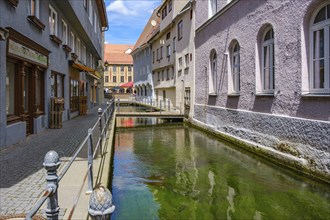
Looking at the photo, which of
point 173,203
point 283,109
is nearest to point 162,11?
point 283,109

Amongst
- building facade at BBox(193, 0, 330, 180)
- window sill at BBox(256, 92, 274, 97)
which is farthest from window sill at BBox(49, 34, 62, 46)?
window sill at BBox(256, 92, 274, 97)

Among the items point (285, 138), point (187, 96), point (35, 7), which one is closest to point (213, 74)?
point (187, 96)

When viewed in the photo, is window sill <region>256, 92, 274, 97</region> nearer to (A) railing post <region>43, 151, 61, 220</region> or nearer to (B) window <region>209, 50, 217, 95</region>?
(B) window <region>209, 50, 217, 95</region>

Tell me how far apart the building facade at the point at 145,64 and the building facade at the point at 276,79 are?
24.8m

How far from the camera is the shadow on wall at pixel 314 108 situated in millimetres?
7531

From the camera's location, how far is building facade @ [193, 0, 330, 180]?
25.9 ft

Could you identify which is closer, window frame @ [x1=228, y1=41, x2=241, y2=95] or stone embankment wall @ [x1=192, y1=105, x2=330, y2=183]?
stone embankment wall @ [x1=192, y1=105, x2=330, y2=183]

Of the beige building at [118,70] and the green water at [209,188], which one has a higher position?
the beige building at [118,70]

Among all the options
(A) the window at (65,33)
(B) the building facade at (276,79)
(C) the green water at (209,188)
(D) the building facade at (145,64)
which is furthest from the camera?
(D) the building facade at (145,64)

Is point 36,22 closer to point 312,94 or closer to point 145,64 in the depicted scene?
point 312,94

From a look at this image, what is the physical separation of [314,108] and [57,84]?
11409mm

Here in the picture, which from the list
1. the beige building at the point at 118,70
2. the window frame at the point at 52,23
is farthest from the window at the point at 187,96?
the beige building at the point at 118,70

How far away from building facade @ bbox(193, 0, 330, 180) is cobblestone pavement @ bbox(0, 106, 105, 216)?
5.62 metres

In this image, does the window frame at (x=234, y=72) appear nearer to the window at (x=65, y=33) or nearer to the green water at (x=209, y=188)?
the green water at (x=209, y=188)
